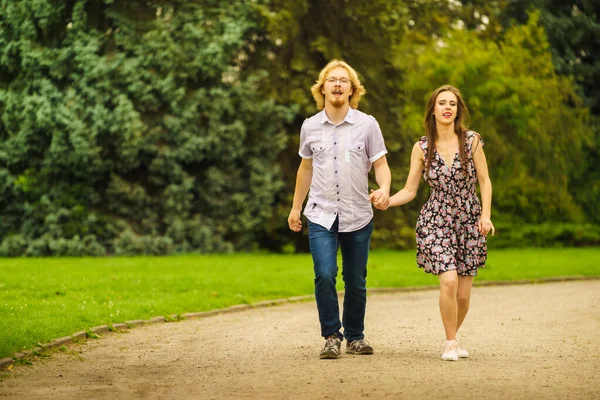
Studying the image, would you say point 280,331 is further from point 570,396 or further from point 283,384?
point 570,396

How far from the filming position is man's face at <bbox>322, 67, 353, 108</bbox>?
855cm

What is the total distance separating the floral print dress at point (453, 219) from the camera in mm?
8492

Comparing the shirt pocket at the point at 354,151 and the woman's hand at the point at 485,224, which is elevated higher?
the shirt pocket at the point at 354,151

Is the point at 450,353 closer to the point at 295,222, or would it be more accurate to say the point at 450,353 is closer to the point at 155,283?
the point at 295,222

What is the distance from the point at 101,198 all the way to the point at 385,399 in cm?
2237

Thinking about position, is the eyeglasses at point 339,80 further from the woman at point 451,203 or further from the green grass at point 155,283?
the green grass at point 155,283

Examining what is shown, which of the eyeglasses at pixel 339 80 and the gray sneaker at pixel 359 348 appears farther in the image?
the gray sneaker at pixel 359 348

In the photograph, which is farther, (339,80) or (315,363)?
(339,80)

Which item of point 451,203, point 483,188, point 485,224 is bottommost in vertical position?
point 485,224

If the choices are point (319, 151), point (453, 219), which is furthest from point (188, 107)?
point (453, 219)

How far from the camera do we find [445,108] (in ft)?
28.2

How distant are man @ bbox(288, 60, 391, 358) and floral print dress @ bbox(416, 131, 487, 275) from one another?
0.41 m

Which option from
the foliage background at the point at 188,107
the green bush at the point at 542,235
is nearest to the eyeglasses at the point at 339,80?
the foliage background at the point at 188,107

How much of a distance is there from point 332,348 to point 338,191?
1219mm
